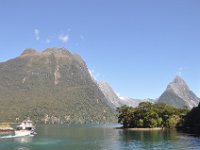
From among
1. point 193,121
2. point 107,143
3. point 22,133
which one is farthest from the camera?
point 193,121

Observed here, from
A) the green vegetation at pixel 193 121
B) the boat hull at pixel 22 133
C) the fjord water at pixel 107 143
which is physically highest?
the green vegetation at pixel 193 121

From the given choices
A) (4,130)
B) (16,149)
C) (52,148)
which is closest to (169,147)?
(52,148)

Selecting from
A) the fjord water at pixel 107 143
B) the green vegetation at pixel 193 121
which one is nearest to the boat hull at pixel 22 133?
the fjord water at pixel 107 143

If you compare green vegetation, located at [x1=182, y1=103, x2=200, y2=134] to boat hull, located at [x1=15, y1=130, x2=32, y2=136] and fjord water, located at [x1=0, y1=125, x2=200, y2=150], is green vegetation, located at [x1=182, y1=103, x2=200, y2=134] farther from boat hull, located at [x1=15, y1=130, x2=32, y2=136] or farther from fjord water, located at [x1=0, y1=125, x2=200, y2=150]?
boat hull, located at [x1=15, y1=130, x2=32, y2=136]

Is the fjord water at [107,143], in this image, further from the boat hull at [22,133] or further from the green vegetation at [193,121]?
the green vegetation at [193,121]

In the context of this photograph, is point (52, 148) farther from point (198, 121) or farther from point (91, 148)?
point (198, 121)

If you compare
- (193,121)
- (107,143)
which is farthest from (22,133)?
(193,121)

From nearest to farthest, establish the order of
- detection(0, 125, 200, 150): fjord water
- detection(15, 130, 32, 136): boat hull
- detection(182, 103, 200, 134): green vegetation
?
detection(0, 125, 200, 150): fjord water < detection(15, 130, 32, 136): boat hull < detection(182, 103, 200, 134): green vegetation

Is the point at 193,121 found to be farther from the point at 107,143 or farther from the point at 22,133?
the point at 22,133

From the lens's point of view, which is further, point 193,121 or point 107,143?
point 193,121

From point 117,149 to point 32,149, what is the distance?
21964 millimetres

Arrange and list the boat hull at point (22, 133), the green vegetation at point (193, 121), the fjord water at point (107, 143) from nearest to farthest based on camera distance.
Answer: the fjord water at point (107, 143) → the boat hull at point (22, 133) → the green vegetation at point (193, 121)

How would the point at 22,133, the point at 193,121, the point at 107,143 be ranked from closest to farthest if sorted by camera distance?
the point at 107,143 → the point at 22,133 → the point at 193,121

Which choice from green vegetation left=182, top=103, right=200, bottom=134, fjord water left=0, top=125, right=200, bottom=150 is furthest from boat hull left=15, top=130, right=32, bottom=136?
green vegetation left=182, top=103, right=200, bottom=134
